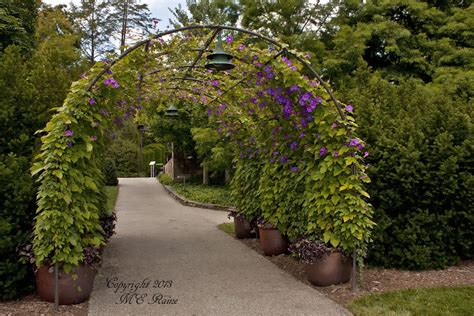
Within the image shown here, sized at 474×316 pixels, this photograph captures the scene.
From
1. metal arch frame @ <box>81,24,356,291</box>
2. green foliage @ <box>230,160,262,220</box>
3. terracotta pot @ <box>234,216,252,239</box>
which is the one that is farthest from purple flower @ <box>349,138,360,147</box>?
terracotta pot @ <box>234,216,252,239</box>

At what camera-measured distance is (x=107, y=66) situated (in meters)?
4.09

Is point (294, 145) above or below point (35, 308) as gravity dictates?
above

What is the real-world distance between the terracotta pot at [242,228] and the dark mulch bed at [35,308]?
3751mm

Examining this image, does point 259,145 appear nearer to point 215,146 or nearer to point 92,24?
point 215,146

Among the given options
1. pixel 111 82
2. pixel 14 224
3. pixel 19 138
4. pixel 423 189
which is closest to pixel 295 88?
pixel 111 82

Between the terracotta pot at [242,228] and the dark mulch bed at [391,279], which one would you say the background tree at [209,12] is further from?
the dark mulch bed at [391,279]

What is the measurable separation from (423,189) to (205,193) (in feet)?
34.1

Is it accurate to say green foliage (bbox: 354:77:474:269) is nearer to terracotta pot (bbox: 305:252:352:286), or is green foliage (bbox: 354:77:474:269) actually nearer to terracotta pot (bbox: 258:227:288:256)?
terracotta pot (bbox: 305:252:352:286)

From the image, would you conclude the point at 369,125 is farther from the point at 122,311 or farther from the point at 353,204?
the point at 122,311

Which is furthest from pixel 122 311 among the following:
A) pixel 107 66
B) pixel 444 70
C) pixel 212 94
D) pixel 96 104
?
pixel 444 70

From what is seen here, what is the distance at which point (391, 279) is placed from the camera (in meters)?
4.90

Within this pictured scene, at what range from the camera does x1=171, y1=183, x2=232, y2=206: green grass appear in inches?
525

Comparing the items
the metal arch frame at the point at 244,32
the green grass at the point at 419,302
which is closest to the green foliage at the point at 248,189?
the metal arch frame at the point at 244,32

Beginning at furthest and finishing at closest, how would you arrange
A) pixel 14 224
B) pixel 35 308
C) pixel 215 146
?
pixel 215 146, pixel 14 224, pixel 35 308
